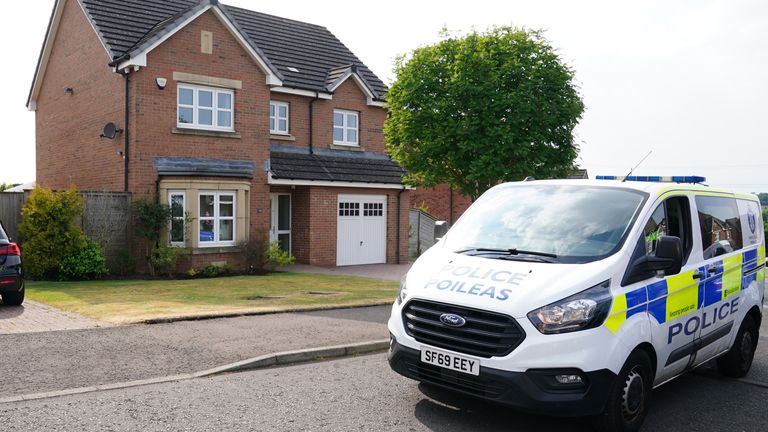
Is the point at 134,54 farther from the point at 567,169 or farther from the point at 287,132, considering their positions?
Result: the point at 567,169

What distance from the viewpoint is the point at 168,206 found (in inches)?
664

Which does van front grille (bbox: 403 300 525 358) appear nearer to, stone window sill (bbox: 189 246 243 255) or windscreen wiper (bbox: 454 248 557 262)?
windscreen wiper (bbox: 454 248 557 262)

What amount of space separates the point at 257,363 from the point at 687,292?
438cm

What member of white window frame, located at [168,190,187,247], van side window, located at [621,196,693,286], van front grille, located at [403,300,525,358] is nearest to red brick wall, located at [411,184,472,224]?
white window frame, located at [168,190,187,247]

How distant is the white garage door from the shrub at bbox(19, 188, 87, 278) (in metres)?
8.59

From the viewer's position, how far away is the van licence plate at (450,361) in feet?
15.7

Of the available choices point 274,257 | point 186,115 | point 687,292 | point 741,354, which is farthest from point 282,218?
point 687,292

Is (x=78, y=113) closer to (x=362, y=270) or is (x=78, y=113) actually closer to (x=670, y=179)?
(x=362, y=270)

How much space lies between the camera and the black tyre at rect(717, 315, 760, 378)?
7059 mm

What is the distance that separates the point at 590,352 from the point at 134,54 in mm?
14996

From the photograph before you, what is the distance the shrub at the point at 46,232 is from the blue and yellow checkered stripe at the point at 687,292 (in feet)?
45.1

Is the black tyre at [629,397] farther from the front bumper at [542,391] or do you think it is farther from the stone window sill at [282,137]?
the stone window sill at [282,137]

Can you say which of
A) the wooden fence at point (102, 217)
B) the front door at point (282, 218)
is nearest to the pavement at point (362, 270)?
the front door at point (282, 218)

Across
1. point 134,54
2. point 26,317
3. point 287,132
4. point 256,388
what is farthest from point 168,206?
point 256,388
